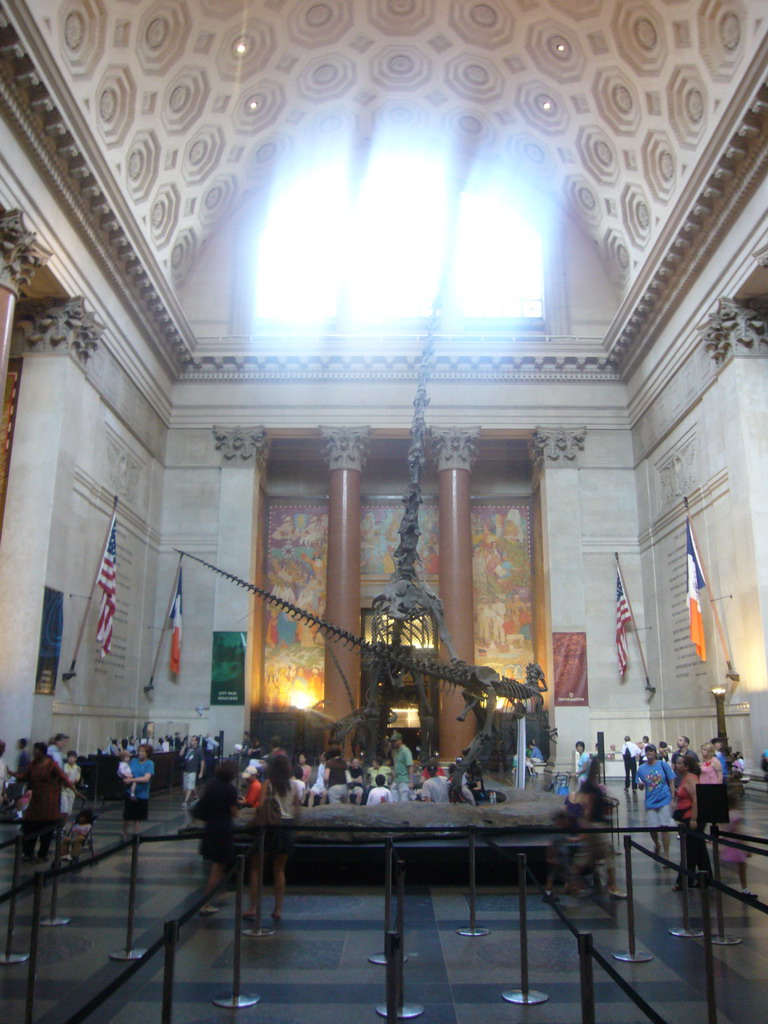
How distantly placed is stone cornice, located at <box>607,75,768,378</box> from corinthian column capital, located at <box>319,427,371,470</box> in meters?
7.26

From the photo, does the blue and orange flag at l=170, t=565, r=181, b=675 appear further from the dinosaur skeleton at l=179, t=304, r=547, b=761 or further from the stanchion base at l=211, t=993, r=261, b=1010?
the stanchion base at l=211, t=993, r=261, b=1010

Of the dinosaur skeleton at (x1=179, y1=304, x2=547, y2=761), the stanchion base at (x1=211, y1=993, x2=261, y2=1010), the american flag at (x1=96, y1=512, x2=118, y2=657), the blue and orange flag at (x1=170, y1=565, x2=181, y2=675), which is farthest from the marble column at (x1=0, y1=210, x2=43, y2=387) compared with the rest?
the stanchion base at (x1=211, y1=993, x2=261, y2=1010)

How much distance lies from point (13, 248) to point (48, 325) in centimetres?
285

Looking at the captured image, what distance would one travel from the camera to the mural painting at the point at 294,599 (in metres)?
24.6

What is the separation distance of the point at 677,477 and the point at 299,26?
14.0 m

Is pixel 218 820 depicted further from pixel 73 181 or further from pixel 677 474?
pixel 677 474

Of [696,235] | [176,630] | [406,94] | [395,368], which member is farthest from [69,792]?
[406,94]

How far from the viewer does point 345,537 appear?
23.5 metres

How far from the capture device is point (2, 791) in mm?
11898

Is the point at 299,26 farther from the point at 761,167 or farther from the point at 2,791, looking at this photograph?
the point at 2,791

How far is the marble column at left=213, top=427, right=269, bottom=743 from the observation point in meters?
22.5

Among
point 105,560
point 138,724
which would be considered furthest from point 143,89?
point 138,724

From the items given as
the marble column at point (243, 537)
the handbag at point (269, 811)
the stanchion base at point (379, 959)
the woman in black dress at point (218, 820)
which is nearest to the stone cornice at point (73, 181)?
the marble column at point (243, 537)

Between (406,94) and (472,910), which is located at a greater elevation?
(406,94)
